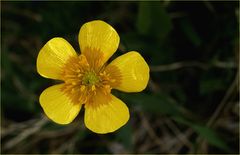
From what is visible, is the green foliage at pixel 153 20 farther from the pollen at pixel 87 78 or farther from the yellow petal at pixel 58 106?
the yellow petal at pixel 58 106

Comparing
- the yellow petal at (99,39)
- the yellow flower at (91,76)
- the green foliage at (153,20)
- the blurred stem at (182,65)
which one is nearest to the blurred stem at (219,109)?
the blurred stem at (182,65)

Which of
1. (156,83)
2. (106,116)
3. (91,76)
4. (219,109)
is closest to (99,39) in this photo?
(91,76)

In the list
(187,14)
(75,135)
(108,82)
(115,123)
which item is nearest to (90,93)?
(108,82)

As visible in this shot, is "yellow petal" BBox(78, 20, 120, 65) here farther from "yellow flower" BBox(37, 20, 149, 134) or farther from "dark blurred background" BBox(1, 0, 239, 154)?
"dark blurred background" BBox(1, 0, 239, 154)

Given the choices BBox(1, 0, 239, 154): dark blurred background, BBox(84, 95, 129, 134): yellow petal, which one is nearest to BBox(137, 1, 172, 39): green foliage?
BBox(1, 0, 239, 154): dark blurred background

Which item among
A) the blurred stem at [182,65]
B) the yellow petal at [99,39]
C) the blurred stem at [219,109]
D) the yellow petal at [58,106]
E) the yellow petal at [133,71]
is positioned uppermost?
the yellow petal at [99,39]

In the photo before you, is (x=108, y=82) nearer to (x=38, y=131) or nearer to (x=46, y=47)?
(x=46, y=47)
